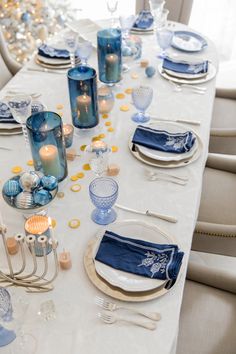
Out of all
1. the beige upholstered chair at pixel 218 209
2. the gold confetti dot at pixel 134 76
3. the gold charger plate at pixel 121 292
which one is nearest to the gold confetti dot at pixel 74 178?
the gold charger plate at pixel 121 292

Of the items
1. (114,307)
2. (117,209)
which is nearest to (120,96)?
(117,209)

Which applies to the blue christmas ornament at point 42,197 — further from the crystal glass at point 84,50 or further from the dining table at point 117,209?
the crystal glass at point 84,50

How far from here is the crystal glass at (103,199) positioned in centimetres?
103

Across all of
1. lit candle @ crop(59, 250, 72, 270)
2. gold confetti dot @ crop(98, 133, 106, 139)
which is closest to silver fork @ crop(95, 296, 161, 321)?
lit candle @ crop(59, 250, 72, 270)

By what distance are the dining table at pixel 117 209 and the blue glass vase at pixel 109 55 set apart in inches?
2.2

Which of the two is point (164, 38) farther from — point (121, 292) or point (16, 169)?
point (121, 292)

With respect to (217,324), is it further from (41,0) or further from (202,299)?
(41,0)

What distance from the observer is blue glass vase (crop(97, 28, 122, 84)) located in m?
1.57

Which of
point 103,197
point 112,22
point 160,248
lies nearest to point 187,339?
point 160,248

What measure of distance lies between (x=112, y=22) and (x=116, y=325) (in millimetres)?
1728

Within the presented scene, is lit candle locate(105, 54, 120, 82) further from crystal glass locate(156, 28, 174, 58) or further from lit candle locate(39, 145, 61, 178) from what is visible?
lit candle locate(39, 145, 61, 178)

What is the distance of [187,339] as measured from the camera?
1115 mm

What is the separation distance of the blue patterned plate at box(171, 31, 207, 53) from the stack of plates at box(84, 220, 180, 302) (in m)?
1.20

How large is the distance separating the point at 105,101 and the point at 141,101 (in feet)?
0.49
